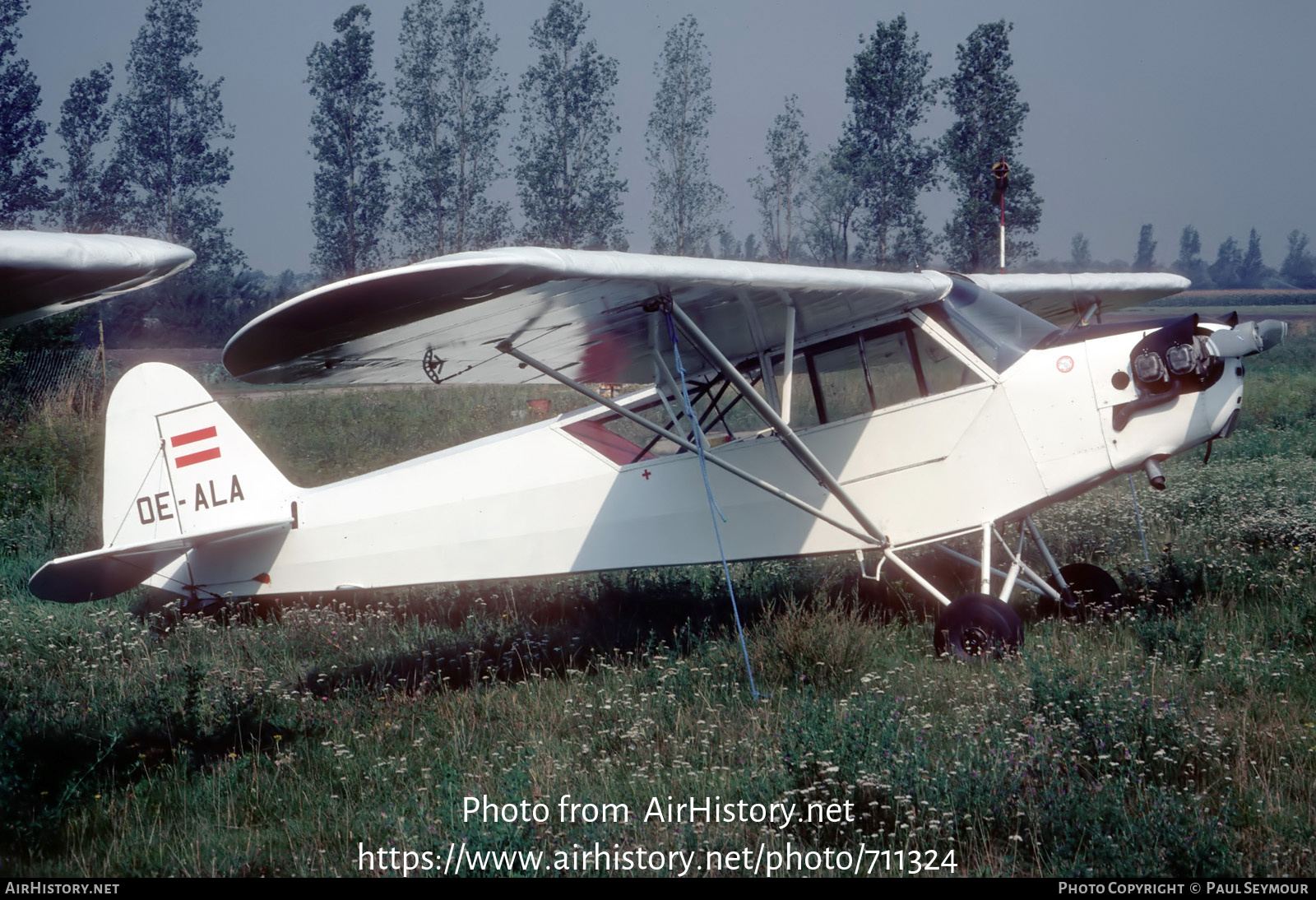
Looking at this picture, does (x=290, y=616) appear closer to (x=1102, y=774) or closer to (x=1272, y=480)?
(x=1102, y=774)

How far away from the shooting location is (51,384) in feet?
52.6

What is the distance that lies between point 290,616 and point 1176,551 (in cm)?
681

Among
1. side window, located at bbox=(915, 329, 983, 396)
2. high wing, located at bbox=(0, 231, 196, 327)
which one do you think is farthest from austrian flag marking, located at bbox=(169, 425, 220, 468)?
side window, located at bbox=(915, 329, 983, 396)

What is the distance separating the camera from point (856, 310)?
217 inches

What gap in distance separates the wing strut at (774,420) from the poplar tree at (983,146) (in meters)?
24.2

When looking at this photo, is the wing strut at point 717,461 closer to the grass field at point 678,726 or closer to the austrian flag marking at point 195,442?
the grass field at point 678,726

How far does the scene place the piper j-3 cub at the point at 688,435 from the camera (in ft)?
16.0

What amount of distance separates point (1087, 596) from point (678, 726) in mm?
3308

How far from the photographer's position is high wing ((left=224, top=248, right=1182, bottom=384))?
3688mm

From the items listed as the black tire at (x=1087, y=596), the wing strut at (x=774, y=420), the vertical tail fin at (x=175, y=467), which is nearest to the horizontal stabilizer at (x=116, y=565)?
the vertical tail fin at (x=175, y=467)

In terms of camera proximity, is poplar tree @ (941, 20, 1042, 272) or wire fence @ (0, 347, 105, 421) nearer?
wire fence @ (0, 347, 105, 421)

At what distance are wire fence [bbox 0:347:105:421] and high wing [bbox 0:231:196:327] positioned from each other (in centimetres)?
1287

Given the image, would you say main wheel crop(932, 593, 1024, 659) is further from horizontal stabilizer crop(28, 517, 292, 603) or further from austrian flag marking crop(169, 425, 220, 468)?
austrian flag marking crop(169, 425, 220, 468)

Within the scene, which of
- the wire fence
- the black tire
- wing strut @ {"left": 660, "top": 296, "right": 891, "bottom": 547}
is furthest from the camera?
the wire fence
